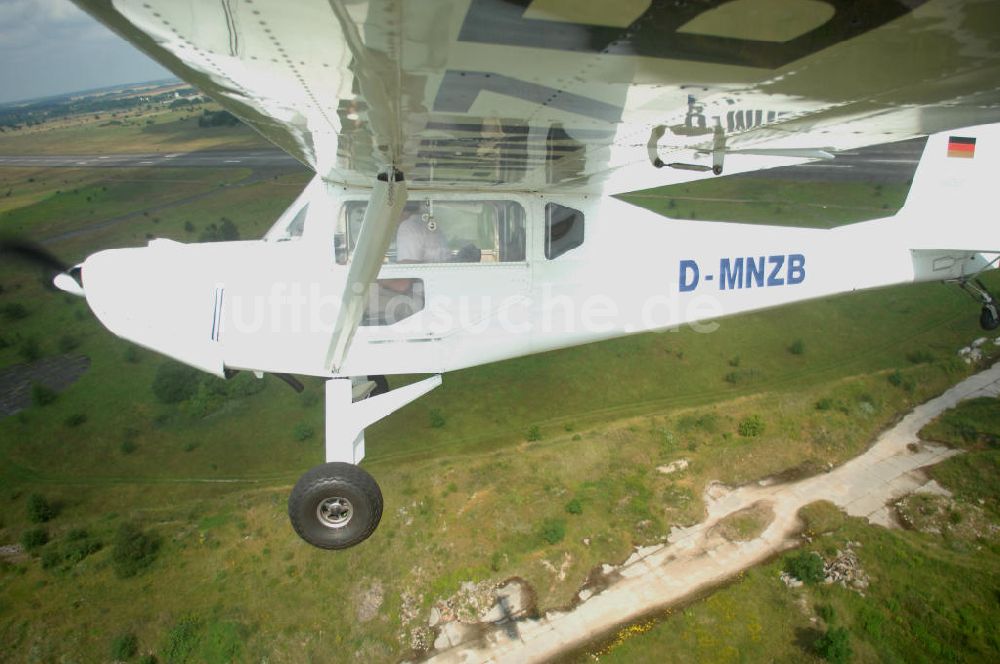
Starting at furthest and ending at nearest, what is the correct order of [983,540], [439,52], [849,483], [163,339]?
[849,483], [983,540], [163,339], [439,52]

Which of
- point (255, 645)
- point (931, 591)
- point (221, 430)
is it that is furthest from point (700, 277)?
point (221, 430)

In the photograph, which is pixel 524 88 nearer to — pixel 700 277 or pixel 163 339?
pixel 700 277

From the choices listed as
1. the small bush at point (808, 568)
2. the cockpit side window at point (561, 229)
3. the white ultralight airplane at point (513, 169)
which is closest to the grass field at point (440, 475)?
the small bush at point (808, 568)

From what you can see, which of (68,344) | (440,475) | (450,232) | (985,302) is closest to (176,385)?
(68,344)

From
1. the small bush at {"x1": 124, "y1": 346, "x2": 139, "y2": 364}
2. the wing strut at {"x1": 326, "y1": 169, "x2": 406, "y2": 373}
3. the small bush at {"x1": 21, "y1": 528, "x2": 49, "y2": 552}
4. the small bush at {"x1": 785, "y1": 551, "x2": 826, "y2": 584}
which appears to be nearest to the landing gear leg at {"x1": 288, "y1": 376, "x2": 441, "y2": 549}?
the wing strut at {"x1": 326, "y1": 169, "x2": 406, "y2": 373}

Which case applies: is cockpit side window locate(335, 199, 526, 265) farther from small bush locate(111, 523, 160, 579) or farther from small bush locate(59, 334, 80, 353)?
small bush locate(59, 334, 80, 353)

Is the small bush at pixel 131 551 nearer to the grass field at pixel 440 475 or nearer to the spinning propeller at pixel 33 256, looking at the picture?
the grass field at pixel 440 475
